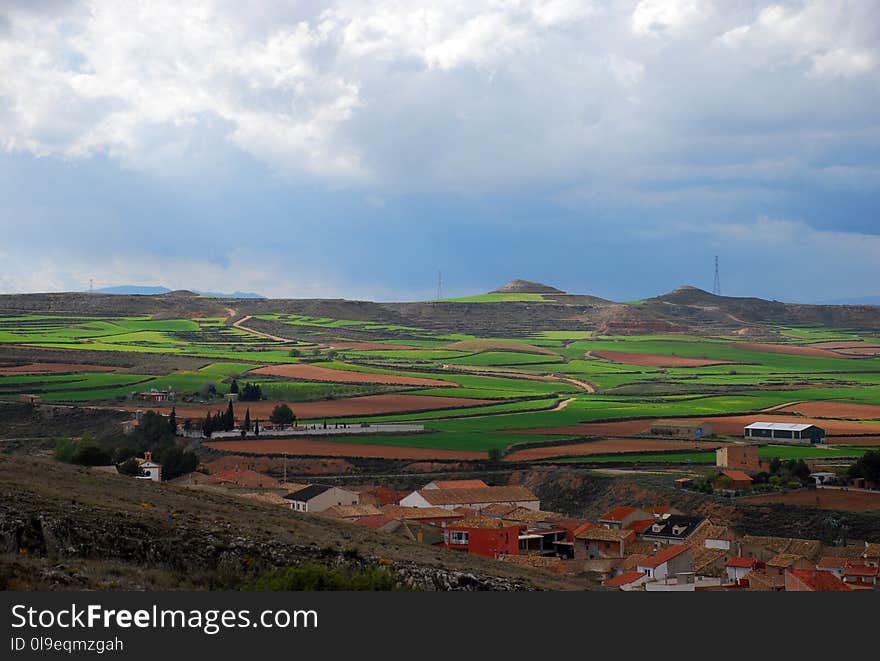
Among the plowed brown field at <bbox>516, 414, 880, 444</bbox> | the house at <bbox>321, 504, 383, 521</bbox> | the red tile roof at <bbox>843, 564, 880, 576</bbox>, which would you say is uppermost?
the plowed brown field at <bbox>516, 414, 880, 444</bbox>

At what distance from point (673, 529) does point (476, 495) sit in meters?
9.40

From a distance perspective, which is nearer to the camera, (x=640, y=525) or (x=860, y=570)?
(x=860, y=570)

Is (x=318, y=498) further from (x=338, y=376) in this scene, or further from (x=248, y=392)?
(x=338, y=376)

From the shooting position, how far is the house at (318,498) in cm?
4740

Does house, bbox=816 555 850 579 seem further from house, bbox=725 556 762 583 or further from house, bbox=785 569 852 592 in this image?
house, bbox=725 556 762 583

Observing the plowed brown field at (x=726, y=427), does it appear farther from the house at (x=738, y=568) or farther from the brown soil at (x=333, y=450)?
the house at (x=738, y=568)

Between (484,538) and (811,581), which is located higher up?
(484,538)

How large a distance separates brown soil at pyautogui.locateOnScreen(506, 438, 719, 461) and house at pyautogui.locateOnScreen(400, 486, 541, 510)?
11.2m

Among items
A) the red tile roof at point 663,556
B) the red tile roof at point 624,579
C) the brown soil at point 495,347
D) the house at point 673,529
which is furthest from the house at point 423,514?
the brown soil at point 495,347

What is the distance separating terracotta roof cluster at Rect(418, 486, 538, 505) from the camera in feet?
168

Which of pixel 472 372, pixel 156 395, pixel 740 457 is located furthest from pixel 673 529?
pixel 472 372

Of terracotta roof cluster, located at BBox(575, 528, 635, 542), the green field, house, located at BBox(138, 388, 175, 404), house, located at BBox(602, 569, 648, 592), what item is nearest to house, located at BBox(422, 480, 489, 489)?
terracotta roof cluster, located at BBox(575, 528, 635, 542)

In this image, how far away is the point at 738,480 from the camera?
186ft

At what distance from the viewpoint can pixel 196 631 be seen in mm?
13617
